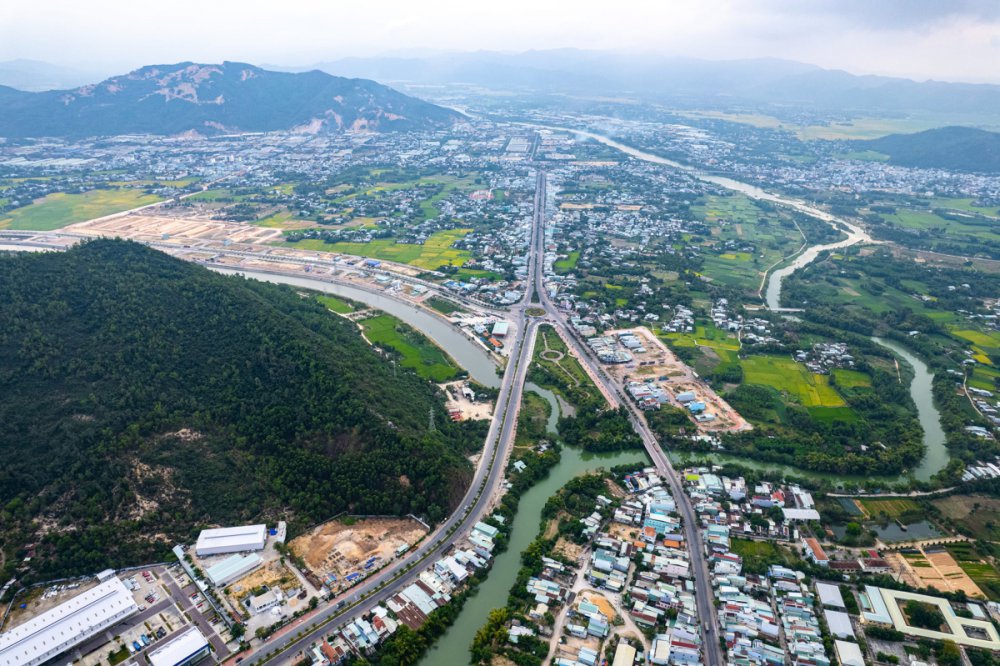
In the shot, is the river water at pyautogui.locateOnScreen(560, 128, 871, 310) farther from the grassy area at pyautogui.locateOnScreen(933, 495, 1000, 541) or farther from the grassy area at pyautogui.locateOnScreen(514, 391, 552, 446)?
the grassy area at pyautogui.locateOnScreen(514, 391, 552, 446)

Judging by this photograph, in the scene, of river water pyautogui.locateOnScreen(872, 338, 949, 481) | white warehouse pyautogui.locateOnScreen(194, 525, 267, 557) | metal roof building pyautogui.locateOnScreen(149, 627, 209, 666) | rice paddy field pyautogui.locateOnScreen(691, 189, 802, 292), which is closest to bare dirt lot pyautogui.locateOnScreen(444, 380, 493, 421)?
white warehouse pyautogui.locateOnScreen(194, 525, 267, 557)

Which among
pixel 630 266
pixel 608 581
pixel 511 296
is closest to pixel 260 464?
pixel 608 581

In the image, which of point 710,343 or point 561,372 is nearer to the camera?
point 561,372

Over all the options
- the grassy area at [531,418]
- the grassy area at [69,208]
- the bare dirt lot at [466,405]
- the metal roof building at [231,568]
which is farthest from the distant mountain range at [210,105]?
the metal roof building at [231,568]

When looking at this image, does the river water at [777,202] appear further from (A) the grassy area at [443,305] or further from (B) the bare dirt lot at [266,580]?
(B) the bare dirt lot at [266,580]

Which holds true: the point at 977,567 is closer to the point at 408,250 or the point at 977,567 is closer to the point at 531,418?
the point at 531,418

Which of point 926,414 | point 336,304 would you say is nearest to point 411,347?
point 336,304

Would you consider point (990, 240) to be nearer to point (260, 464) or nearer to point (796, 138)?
point (796, 138)
